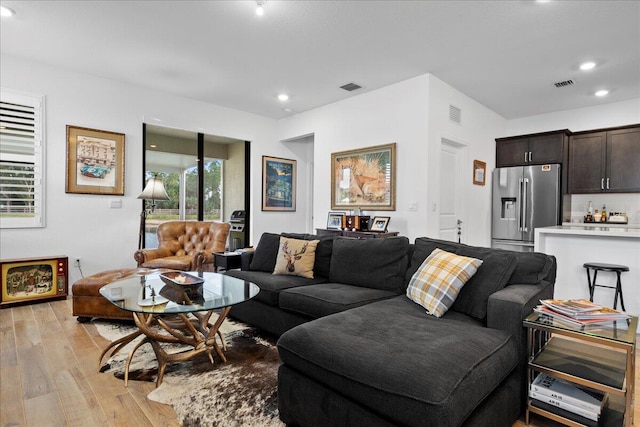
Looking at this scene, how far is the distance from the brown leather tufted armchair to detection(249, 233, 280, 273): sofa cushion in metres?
0.94

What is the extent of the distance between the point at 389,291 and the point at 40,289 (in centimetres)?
403

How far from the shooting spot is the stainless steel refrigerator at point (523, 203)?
5.11 metres

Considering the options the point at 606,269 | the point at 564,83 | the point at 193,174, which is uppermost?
the point at 564,83

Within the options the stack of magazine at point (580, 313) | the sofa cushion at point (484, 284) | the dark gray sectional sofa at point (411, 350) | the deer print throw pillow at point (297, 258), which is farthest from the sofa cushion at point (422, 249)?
the deer print throw pillow at point (297, 258)

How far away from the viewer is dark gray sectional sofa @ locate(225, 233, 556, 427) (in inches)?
52.0

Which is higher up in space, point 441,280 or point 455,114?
point 455,114

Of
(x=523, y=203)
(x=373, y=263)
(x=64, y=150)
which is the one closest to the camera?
(x=373, y=263)

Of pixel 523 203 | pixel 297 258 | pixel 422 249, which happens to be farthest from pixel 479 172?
pixel 297 258

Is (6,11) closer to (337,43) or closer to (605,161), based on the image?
(337,43)

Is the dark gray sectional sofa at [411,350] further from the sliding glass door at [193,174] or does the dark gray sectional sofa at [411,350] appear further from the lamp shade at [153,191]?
the sliding glass door at [193,174]

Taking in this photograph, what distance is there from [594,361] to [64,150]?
5494 mm

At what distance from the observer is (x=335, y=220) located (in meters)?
4.98

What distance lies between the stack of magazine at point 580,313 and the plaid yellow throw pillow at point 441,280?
0.44 m

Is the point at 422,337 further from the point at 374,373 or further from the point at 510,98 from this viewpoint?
the point at 510,98
